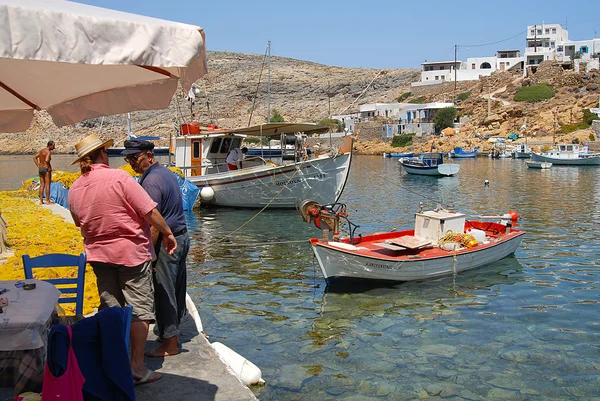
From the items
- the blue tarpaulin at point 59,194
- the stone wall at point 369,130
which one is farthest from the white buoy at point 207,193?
the stone wall at point 369,130

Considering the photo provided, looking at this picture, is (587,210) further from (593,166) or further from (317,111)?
(317,111)

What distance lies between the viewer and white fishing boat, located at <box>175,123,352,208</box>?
21.0m

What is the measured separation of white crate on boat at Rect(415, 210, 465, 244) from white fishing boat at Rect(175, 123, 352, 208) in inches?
333

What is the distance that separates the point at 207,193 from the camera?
22.1 meters

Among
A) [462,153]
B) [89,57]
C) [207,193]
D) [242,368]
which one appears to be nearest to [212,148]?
[207,193]

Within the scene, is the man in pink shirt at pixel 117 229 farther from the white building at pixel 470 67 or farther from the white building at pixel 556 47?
the white building at pixel 470 67

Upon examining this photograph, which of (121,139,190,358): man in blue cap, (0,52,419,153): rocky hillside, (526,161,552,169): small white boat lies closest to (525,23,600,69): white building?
(0,52,419,153): rocky hillside

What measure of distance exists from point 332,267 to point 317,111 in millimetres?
111688

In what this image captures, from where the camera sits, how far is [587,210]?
72.2 ft

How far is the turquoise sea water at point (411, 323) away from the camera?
22.4ft

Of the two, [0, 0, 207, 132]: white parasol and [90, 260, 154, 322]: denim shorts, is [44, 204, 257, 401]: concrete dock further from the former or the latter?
[0, 0, 207, 132]: white parasol

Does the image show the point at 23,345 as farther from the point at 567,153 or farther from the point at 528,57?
the point at 528,57

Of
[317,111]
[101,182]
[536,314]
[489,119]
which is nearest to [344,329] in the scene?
[536,314]

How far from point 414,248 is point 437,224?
123 cm
